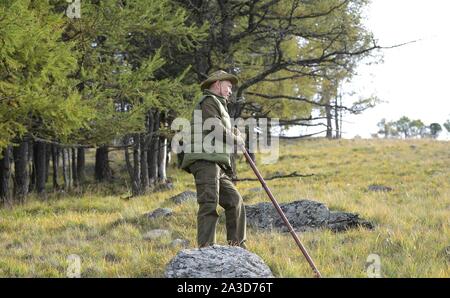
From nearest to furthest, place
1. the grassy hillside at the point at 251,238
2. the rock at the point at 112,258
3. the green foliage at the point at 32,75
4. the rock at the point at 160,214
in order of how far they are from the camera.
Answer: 1. the grassy hillside at the point at 251,238
2. the rock at the point at 112,258
3. the green foliage at the point at 32,75
4. the rock at the point at 160,214

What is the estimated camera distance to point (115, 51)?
12984 millimetres

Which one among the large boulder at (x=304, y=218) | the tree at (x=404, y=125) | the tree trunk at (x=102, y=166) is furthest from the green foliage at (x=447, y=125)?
the large boulder at (x=304, y=218)

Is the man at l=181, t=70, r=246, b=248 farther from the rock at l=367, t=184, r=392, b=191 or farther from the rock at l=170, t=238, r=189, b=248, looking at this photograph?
the rock at l=367, t=184, r=392, b=191

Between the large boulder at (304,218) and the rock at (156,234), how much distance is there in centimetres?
140

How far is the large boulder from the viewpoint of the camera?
7.26m

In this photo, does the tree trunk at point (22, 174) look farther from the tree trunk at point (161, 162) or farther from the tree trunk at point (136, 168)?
the tree trunk at point (161, 162)

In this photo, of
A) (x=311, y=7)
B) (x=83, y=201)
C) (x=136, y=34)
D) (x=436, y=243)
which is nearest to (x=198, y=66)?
(x=136, y=34)

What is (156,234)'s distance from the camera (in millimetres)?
7285

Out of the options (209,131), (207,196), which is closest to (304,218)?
(207,196)

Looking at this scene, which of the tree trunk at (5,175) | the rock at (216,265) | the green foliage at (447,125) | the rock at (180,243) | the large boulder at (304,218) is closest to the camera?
the rock at (216,265)

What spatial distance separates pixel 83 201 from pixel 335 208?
6.44 metres

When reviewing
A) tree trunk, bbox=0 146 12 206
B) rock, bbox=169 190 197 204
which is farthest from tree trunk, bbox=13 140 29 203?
rock, bbox=169 190 197 204

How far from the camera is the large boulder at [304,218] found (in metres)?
7.26
